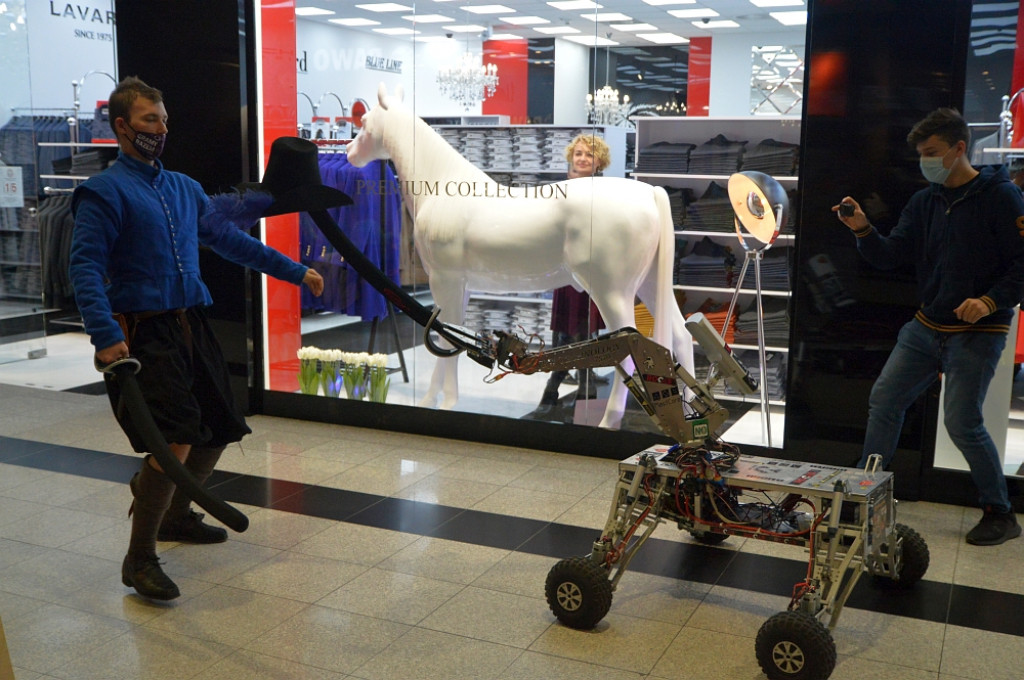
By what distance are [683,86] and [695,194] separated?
0.56 meters

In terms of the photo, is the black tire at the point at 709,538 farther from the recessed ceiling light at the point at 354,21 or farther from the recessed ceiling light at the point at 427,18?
the recessed ceiling light at the point at 354,21

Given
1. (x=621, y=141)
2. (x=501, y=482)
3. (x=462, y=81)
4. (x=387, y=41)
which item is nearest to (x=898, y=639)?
(x=501, y=482)

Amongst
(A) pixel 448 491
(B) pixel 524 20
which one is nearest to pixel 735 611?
(A) pixel 448 491

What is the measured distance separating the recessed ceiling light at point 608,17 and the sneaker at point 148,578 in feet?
10.8

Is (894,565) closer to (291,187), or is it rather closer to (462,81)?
(291,187)

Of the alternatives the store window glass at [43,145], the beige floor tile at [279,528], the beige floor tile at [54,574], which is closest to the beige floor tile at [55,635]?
the beige floor tile at [54,574]

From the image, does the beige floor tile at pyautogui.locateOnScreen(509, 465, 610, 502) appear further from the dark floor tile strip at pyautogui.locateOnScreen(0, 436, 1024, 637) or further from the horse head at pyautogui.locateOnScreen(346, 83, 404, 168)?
the horse head at pyautogui.locateOnScreen(346, 83, 404, 168)

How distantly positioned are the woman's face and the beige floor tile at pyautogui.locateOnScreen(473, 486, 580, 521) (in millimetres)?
1656

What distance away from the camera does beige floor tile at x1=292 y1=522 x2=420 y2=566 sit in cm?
378

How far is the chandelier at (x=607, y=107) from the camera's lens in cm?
488

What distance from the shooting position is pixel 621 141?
4.96 metres

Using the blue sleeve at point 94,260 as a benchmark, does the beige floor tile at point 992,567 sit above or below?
below

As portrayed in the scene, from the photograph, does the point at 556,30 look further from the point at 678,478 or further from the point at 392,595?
the point at 392,595

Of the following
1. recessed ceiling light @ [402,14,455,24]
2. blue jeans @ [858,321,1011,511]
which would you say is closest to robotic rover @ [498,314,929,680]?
blue jeans @ [858,321,1011,511]
